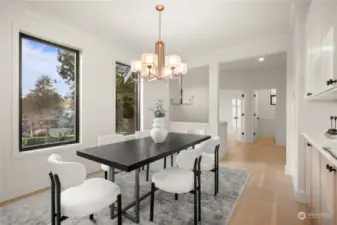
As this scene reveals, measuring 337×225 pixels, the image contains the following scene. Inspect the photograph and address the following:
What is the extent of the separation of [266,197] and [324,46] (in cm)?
205

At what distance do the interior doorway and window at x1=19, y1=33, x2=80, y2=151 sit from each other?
274 inches

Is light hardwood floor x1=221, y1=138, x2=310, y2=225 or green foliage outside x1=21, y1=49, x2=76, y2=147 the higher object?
green foliage outside x1=21, y1=49, x2=76, y2=147

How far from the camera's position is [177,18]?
2926 millimetres

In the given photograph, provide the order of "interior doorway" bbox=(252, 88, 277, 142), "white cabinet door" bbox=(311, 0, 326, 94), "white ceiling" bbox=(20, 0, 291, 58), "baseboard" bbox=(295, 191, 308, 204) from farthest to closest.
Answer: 1. "interior doorway" bbox=(252, 88, 277, 142)
2. "white ceiling" bbox=(20, 0, 291, 58)
3. "baseboard" bbox=(295, 191, 308, 204)
4. "white cabinet door" bbox=(311, 0, 326, 94)

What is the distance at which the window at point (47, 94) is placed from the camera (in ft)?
9.32

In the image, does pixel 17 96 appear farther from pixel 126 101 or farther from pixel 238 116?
pixel 238 116

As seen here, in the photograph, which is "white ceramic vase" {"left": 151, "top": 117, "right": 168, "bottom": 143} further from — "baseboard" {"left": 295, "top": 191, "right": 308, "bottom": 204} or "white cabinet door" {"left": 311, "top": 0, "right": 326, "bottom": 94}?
"baseboard" {"left": 295, "top": 191, "right": 308, "bottom": 204}

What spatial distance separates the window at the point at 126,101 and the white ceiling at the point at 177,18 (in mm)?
814

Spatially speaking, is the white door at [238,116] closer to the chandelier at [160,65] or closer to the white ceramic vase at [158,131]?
the chandelier at [160,65]

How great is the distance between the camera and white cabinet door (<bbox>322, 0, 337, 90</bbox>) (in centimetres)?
136

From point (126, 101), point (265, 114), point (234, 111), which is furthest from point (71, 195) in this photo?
point (265, 114)

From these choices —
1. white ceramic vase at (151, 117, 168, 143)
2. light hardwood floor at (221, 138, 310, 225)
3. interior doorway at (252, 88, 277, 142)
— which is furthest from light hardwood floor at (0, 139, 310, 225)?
interior doorway at (252, 88, 277, 142)

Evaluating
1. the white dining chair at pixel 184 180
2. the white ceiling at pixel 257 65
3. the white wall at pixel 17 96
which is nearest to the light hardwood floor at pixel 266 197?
the white wall at pixel 17 96

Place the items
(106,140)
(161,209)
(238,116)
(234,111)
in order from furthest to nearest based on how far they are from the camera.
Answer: (234,111) → (238,116) → (106,140) → (161,209)
